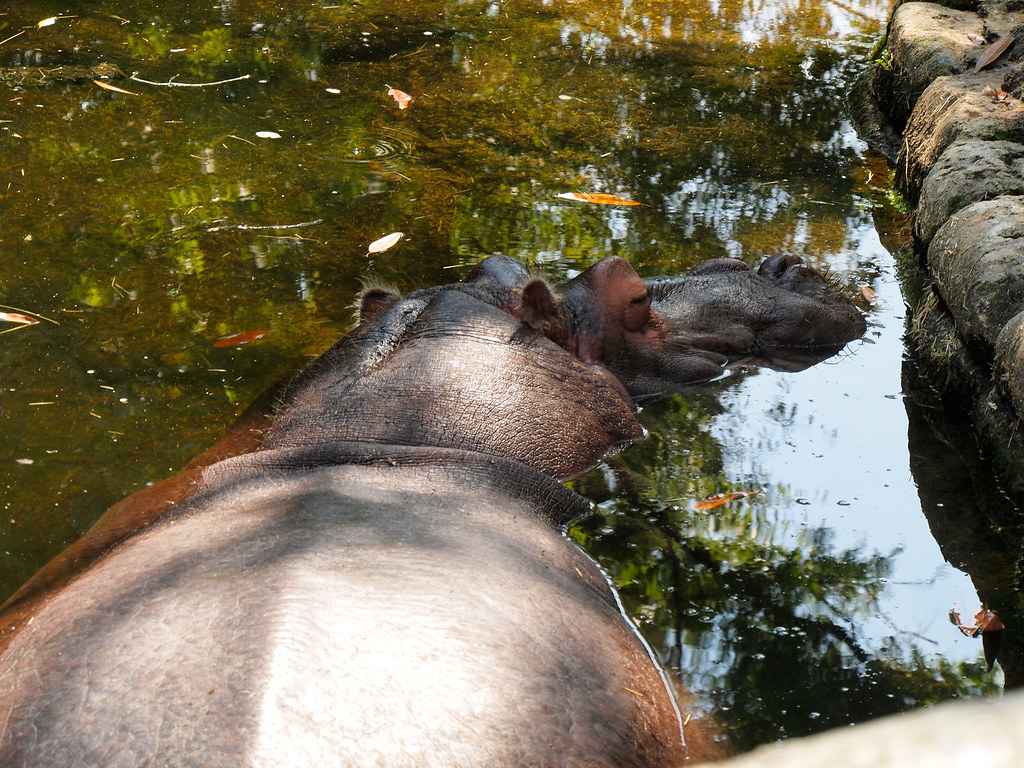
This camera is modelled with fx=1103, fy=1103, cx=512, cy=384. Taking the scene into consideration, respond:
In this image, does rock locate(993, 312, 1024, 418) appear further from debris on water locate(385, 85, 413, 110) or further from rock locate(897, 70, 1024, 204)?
debris on water locate(385, 85, 413, 110)

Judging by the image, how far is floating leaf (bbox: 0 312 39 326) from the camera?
4.89m

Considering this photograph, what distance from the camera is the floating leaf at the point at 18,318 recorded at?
4.89 meters

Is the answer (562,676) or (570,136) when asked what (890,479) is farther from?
(570,136)

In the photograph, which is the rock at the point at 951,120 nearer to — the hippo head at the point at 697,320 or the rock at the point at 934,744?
the hippo head at the point at 697,320

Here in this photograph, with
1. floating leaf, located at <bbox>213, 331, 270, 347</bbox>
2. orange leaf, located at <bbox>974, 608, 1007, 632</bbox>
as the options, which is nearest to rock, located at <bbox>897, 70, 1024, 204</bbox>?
orange leaf, located at <bbox>974, 608, 1007, 632</bbox>

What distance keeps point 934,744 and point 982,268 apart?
14.0 feet

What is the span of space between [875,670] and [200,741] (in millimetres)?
2043

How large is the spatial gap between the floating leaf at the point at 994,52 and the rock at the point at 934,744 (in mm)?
6692

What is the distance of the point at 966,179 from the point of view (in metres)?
5.14

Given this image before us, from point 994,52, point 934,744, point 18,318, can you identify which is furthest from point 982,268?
point 934,744

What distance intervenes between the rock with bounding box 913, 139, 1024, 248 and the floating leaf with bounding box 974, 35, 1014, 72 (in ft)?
3.77

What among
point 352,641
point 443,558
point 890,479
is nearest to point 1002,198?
point 890,479

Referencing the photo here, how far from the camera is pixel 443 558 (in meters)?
2.69

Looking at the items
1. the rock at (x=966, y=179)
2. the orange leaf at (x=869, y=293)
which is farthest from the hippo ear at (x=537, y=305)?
the rock at (x=966, y=179)
